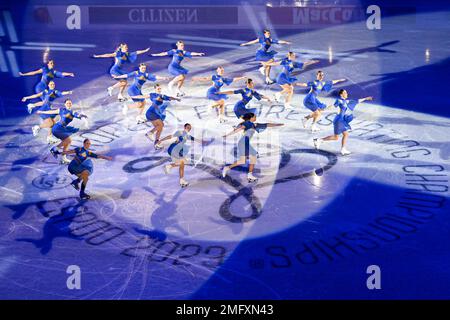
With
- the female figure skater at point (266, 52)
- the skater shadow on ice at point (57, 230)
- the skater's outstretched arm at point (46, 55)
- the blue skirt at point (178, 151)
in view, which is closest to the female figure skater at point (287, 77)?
the female figure skater at point (266, 52)

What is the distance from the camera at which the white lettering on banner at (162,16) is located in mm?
26266

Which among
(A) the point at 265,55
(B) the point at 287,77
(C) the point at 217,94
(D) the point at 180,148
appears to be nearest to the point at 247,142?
(D) the point at 180,148

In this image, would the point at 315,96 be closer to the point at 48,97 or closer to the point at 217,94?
the point at 217,94

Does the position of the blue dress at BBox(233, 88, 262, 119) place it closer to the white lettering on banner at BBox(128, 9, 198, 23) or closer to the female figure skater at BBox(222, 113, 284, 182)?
the female figure skater at BBox(222, 113, 284, 182)

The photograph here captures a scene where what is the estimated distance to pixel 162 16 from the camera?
2638cm

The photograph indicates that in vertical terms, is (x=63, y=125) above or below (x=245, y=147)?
above

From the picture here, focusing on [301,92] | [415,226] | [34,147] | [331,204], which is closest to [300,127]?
[301,92]

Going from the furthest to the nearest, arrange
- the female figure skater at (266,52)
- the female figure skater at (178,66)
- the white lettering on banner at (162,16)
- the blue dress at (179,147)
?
the white lettering on banner at (162,16)
the female figure skater at (266,52)
the female figure skater at (178,66)
the blue dress at (179,147)

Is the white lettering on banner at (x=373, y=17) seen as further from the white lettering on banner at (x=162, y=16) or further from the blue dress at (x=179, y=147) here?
the blue dress at (x=179, y=147)

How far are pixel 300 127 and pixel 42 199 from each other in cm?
677

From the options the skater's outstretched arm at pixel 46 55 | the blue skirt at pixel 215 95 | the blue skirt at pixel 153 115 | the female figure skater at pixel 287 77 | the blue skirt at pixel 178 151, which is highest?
the skater's outstretched arm at pixel 46 55

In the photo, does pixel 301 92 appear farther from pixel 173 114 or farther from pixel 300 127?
pixel 173 114

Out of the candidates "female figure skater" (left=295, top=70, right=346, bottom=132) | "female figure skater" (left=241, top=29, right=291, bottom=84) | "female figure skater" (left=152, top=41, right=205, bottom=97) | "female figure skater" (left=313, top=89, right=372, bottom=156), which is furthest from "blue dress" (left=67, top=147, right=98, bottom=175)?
"female figure skater" (left=241, top=29, right=291, bottom=84)

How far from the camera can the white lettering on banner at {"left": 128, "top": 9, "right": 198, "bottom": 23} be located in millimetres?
26266
